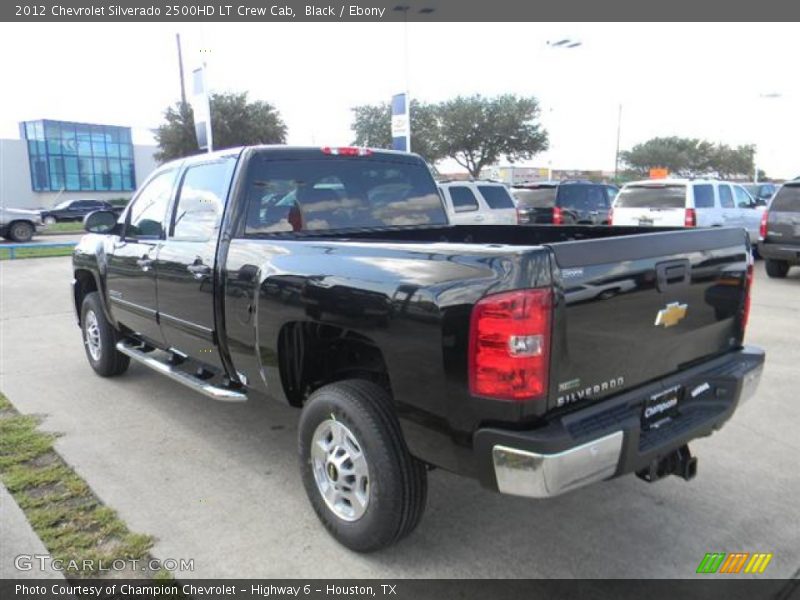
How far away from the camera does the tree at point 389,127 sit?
42.1 meters

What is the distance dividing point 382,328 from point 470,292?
0.49 metres

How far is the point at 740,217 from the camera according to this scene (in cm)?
1419

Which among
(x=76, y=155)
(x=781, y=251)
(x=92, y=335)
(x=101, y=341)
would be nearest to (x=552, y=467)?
(x=101, y=341)

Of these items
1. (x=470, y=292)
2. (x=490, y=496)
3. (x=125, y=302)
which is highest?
(x=470, y=292)

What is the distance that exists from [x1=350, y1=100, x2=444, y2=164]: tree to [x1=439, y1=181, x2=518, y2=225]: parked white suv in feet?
92.9

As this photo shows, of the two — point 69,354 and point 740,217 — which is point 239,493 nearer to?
point 69,354

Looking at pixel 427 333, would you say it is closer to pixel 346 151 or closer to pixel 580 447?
pixel 580 447

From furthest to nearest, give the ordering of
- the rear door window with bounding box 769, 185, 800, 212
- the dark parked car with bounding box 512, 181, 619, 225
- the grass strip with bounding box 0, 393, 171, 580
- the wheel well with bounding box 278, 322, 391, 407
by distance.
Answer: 1. the dark parked car with bounding box 512, 181, 619, 225
2. the rear door window with bounding box 769, 185, 800, 212
3. the wheel well with bounding box 278, 322, 391, 407
4. the grass strip with bounding box 0, 393, 171, 580

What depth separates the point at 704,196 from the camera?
13.1 meters

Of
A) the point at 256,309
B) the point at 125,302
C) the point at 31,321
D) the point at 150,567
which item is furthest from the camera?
the point at 31,321

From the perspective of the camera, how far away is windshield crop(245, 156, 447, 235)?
12.6ft

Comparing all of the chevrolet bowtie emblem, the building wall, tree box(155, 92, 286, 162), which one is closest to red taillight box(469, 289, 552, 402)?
the chevrolet bowtie emblem

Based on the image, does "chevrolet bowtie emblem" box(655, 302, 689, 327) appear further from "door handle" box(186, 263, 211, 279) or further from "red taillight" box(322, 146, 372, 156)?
"door handle" box(186, 263, 211, 279)

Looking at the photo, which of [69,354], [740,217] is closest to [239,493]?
[69,354]
